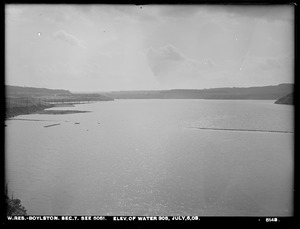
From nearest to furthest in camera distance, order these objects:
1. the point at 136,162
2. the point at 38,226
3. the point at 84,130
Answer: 1. the point at 38,226
2. the point at 136,162
3. the point at 84,130

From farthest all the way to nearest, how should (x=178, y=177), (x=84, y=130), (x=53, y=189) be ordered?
(x=84, y=130)
(x=178, y=177)
(x=53, y=189)

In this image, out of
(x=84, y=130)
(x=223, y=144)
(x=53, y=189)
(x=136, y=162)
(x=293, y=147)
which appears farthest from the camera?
(x=84, y=130)

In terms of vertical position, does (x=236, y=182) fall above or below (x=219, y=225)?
below

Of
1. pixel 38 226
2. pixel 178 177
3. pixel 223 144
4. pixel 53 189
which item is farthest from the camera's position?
pixel 223 144

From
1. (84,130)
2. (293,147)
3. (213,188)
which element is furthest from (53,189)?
(84,130)
